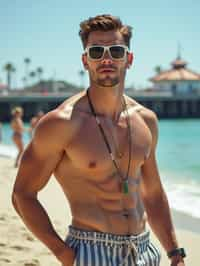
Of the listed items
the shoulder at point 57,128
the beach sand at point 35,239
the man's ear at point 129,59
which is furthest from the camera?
the beach sand at point 35,239

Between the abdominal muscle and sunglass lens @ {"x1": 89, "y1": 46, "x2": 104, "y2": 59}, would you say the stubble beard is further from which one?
the abdominal muscle

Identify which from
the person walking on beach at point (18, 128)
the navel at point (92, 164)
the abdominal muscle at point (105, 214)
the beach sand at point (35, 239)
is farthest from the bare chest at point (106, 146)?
the person walking on beach at point (18, 128)

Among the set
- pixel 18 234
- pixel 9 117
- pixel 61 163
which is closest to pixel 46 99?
pixel 9 117

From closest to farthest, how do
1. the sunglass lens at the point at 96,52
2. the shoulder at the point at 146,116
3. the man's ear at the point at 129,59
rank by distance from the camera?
the sunglass lens at the point at 96,52 < the man's ear at the point at 129,59 < the shoulder at the point at 146,116

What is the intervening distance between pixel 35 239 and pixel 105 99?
351cm

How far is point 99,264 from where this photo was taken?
7.06 ft

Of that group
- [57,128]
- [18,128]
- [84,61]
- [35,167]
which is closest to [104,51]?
[84,61]

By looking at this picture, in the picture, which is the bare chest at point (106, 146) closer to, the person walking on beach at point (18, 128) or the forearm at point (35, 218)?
the forearm at point (35, 218)

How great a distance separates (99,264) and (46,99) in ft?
185

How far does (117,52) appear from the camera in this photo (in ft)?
7.46

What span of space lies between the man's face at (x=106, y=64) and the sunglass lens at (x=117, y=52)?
0.5 inches

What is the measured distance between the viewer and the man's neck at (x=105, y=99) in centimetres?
232

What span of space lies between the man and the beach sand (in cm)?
267

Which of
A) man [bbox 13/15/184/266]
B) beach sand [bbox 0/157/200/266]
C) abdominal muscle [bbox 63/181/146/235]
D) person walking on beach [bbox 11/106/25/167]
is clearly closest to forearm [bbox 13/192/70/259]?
man [bbox 13/15/184/266]
